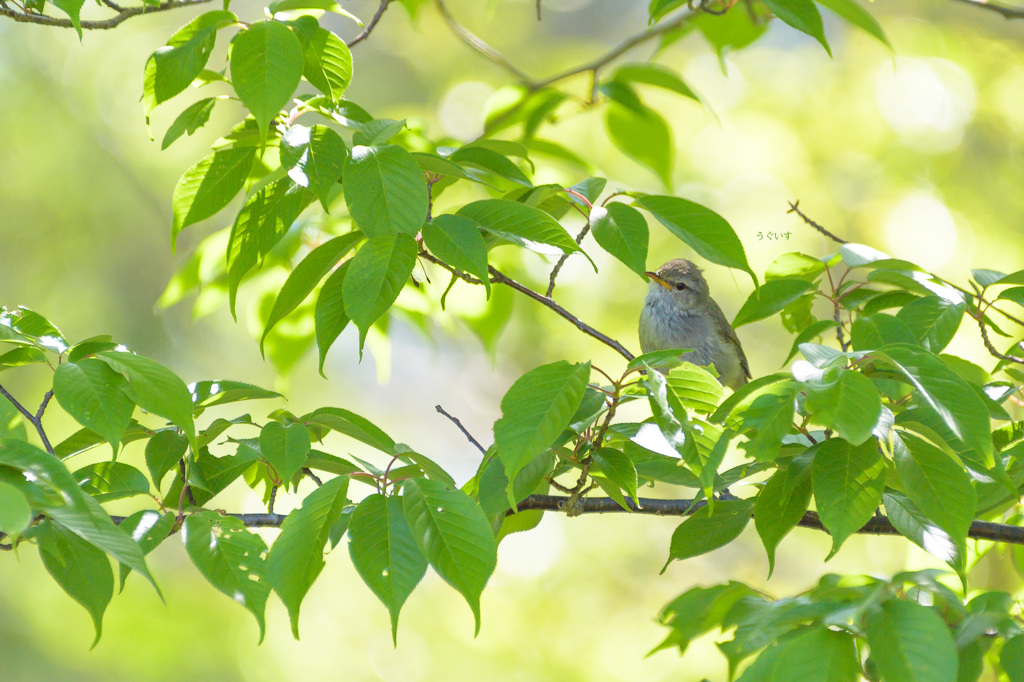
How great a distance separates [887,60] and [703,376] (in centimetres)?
599

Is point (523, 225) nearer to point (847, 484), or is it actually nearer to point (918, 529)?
point (847, 484)

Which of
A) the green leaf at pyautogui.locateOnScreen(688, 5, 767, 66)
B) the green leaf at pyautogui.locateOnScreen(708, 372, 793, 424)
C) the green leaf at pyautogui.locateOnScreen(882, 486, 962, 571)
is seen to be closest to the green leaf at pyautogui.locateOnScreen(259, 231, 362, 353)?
the green leaf at pyautogui.locateOnScreen(708, 372, 793, 424)

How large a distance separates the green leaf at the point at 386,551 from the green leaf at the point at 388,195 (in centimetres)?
40

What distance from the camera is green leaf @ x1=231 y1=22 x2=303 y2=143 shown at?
1.20 meters

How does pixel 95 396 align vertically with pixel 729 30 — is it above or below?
below

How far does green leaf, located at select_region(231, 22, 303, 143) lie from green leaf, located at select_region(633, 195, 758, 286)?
604 millimetres

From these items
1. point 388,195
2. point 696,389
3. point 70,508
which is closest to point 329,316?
point 388,195

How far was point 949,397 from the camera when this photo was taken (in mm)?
940

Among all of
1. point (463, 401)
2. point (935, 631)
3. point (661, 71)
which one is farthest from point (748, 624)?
point (463, 401)

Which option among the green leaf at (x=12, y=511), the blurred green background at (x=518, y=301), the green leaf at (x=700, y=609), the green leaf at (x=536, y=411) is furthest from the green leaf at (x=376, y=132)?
the blurred green background at (x=518, y=301)

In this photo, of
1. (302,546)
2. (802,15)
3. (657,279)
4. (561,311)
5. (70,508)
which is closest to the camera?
(70,508)

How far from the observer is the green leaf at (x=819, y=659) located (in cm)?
95

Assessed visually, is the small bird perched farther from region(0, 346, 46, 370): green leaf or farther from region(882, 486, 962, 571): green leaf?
region(0, 346, 46, 370): green leaf

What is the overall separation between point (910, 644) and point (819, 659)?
10 centimetres
